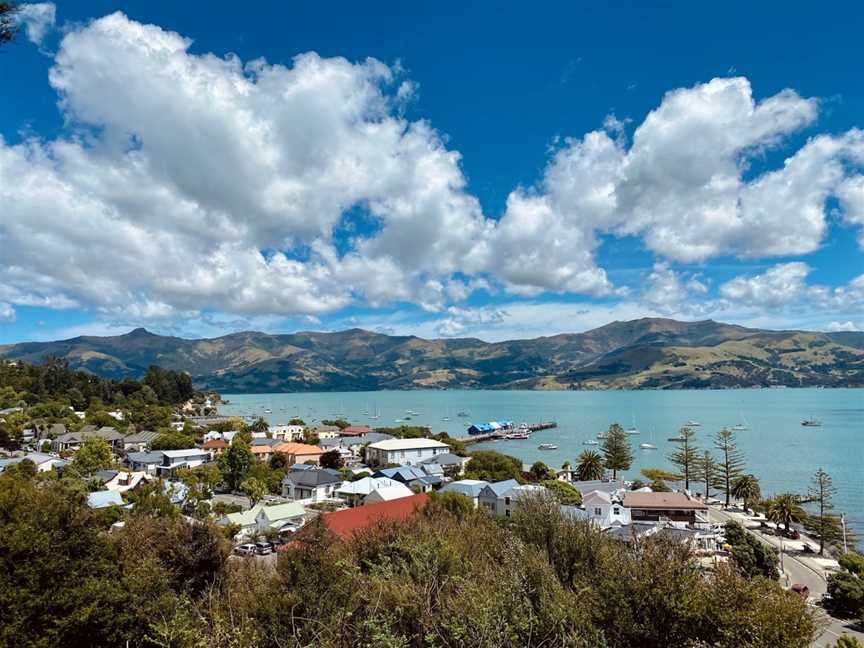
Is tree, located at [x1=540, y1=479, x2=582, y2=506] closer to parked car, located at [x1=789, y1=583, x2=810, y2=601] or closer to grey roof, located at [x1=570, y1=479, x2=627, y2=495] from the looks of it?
grey roof, located at [x1=570, y1=479, x2=627, y2=495]

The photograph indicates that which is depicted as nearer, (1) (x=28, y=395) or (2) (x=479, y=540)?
(2) (x=479, y=540)

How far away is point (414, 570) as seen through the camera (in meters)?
12.1

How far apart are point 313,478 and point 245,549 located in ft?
52.9

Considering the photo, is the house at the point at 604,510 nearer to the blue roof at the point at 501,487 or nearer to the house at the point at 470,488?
the blue roof at the point at 501,487

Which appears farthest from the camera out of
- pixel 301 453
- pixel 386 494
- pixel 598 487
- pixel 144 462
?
pixel 301 453

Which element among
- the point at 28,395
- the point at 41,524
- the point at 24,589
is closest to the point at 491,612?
the point at 24,589

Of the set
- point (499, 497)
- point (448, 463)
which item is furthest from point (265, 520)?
point (448, 463)

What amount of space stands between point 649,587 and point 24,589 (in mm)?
12078

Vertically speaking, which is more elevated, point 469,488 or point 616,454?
point 469,488

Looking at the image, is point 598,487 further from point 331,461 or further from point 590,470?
point 331,461

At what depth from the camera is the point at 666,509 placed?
108ft

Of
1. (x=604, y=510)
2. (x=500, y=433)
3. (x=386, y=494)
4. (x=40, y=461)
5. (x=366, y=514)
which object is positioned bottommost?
(x=500, y=433)

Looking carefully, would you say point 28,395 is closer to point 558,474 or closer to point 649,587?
point 558,474

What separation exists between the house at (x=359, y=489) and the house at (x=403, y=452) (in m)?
16.5
